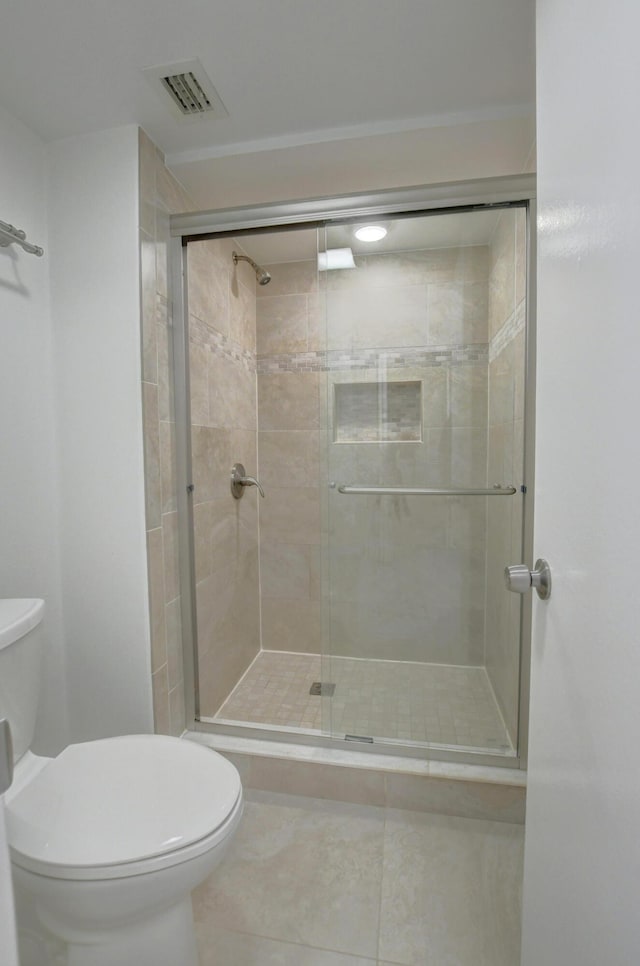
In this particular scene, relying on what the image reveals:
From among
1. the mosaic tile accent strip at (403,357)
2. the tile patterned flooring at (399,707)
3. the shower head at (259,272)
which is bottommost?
the tile patterned flooring at (399,707)

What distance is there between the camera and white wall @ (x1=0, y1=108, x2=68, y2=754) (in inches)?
49.9

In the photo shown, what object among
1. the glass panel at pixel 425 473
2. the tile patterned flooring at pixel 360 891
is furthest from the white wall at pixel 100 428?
the glass panel at pixel 425 473

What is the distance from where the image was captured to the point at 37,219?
1378mm

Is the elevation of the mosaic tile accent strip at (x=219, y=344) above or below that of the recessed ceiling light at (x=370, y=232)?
below

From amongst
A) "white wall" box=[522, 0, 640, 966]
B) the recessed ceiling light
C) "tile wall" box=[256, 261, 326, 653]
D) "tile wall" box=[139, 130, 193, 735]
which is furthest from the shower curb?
the recessed ceiling light

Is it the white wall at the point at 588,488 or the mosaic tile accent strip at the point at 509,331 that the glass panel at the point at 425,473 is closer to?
the mosaic tile accent strip at the point at 509,331

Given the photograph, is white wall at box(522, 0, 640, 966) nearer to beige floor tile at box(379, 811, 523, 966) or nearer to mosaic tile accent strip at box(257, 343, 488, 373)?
beige floor tile at box(379, 811, 523, 966)

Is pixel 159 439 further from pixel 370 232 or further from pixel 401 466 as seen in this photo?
pixel 370 232

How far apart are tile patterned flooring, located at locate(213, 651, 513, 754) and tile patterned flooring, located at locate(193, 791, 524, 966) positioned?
0.24 m

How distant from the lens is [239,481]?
7.21 feet

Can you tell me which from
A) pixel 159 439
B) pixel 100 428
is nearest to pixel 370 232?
pixel 159 439

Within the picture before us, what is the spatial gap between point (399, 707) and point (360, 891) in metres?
0.56

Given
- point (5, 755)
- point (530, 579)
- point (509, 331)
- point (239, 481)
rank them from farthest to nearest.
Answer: point (239, 481) < point (509, 331) < point (530, 579) < point (5, 755)

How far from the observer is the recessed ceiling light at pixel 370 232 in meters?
1.54
